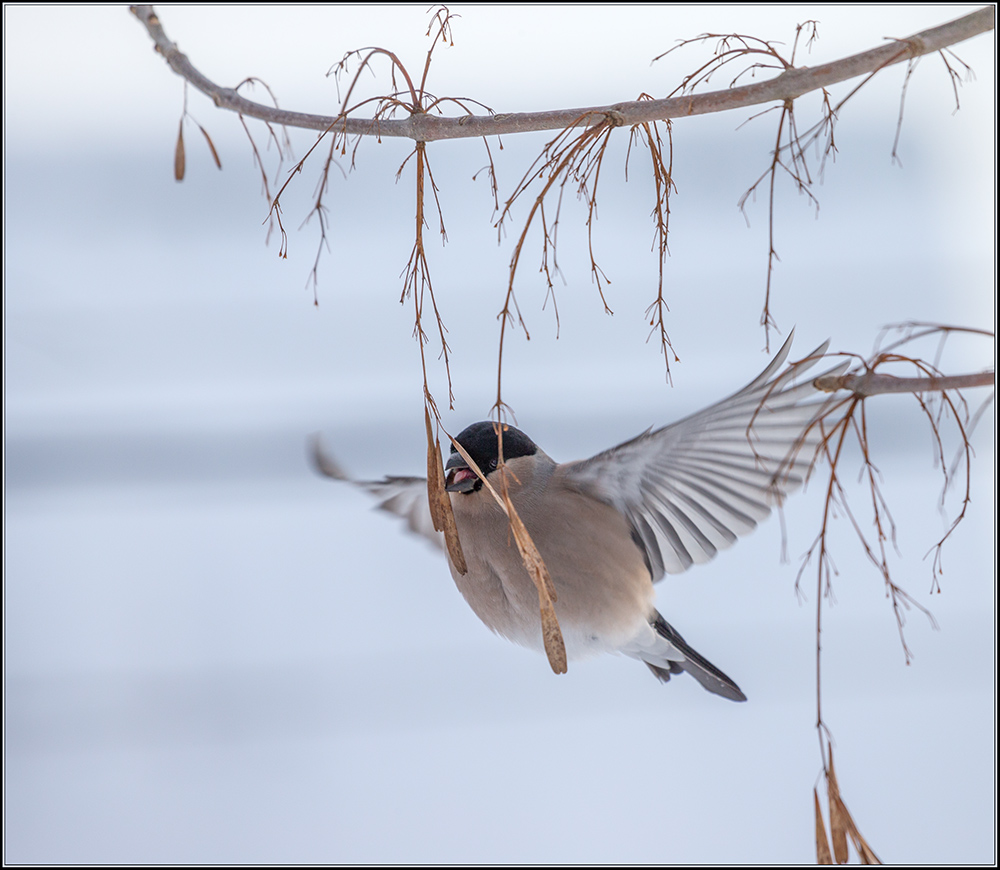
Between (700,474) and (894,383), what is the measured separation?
30 centimetres

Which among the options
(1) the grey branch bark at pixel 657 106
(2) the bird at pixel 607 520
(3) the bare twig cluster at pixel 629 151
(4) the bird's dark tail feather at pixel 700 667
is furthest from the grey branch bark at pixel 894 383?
(4) the bird's dark tail feather at pixel 700 667

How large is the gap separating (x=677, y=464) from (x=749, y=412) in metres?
0.10

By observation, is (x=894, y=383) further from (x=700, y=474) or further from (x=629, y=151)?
(x=700, y=474)

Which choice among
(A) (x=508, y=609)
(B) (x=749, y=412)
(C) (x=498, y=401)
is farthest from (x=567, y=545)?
(C) (x=498, y=401)

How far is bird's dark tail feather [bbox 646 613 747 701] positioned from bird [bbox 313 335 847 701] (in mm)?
Answer: 31

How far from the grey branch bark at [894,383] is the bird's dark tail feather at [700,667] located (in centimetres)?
41

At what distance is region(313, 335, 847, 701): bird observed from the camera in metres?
0.54

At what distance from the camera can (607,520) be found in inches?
24.5

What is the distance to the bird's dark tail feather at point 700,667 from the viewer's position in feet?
2.24

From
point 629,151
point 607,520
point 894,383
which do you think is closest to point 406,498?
point 607,520

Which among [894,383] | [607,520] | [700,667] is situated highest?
[894,383]

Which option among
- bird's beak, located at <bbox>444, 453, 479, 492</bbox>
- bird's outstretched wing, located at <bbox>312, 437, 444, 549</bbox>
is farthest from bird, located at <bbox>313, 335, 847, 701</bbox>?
bird's outstretched wing, located at <bbox>312, 437, 444, 549</bbox>

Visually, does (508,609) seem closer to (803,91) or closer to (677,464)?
(677,464)

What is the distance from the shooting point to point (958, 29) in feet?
0.97
